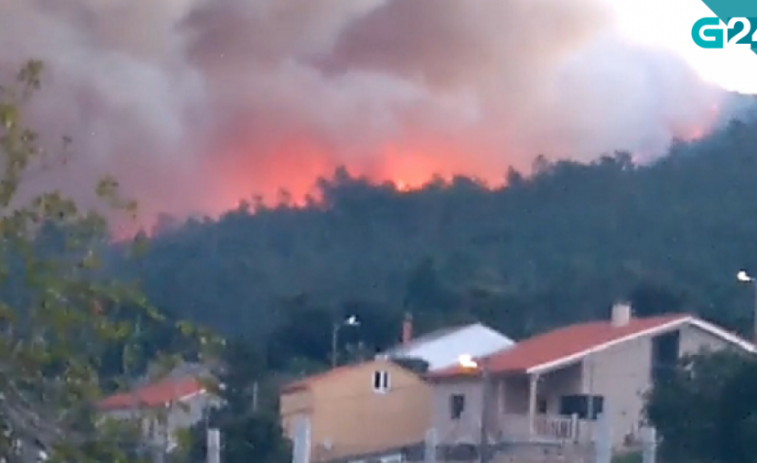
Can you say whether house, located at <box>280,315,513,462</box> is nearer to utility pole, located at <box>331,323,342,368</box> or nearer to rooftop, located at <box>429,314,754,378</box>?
rooftop, located at <box>429,314,754,378</box>

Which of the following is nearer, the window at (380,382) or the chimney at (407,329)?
the window at (380,382)

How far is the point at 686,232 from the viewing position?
110 feet

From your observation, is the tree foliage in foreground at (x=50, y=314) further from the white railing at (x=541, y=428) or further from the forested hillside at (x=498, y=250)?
the forested hillside at (x=498, y=250)

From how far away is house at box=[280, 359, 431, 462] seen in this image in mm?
21766

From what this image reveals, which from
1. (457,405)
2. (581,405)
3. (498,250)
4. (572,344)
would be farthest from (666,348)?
(498,250)

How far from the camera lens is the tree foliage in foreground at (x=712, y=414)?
38.4 feet

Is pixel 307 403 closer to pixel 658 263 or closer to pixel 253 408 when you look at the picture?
pixel 253 408

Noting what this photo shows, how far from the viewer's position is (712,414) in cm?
1266

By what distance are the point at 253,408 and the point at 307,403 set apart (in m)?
5.87

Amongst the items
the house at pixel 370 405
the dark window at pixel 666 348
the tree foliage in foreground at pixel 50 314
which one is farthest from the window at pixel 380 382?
the tree foliage in foreground at pixel 50 314

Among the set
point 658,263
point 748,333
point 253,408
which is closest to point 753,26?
point 253,408

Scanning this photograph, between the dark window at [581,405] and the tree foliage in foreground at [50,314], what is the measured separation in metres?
15.6
